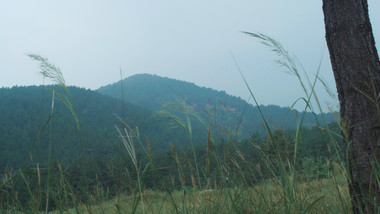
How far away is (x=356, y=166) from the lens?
5.90 feet

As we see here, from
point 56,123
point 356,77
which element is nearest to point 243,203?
point 356,77

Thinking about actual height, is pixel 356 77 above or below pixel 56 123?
below

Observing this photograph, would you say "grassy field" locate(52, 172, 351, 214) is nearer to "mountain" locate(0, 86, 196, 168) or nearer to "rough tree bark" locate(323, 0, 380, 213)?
"rough tree bark" locate(323, 0, 380, 213)

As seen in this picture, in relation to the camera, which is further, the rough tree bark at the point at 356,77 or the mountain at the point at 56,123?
the mountain at the point at 56,123

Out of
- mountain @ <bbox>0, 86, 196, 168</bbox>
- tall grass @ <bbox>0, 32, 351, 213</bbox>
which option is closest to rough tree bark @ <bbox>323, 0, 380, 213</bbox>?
tall grass @ <bbox>0, 32, 351, 213</bbox>

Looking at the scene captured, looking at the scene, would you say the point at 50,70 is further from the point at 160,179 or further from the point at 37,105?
the point at 37,105

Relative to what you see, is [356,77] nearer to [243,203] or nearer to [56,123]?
[243,203]

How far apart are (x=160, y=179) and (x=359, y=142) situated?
1.22 metres

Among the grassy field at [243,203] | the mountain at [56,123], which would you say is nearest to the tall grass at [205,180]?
the grassy field at [243,203]

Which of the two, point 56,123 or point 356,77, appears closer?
→ point 356,77

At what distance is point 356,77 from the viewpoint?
1870 mm

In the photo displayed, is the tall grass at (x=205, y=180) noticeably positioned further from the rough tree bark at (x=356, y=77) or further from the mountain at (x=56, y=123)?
the mountain at (x=56, y=123)

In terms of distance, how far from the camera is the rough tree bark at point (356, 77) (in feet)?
5.85

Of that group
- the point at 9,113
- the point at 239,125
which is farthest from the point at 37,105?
the point at 239,125
